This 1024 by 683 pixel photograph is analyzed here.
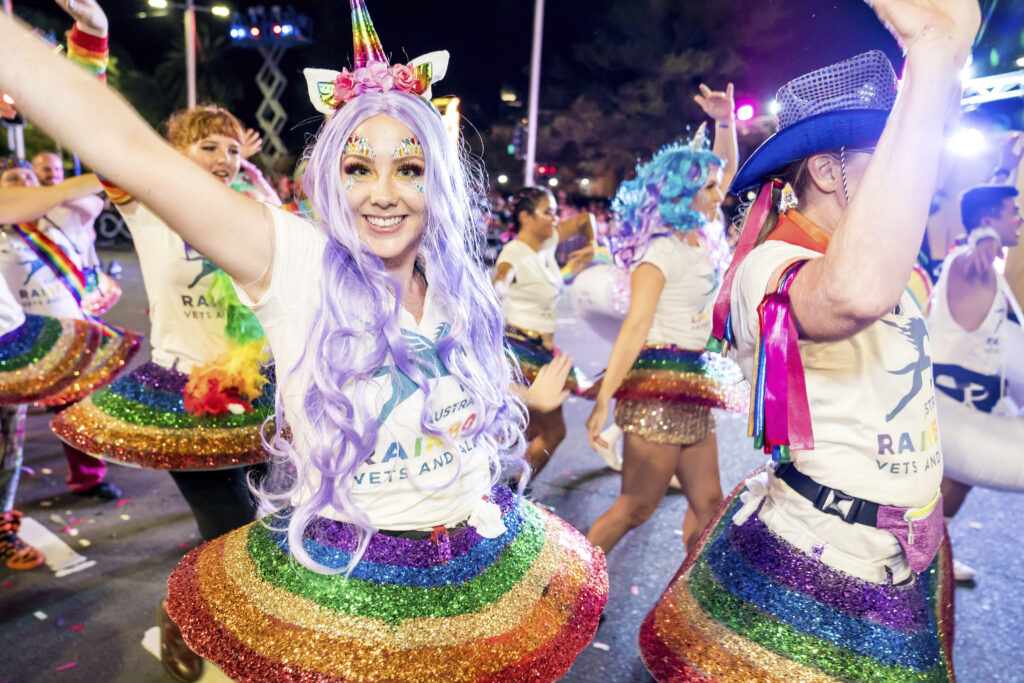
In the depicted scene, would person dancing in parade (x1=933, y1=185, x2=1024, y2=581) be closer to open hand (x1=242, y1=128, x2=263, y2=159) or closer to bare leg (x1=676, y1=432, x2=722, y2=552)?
bare leg (x1=676, y1=432, x2=722, y2=552)

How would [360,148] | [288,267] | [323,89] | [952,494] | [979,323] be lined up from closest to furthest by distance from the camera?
1. [288,267]
2. [360,148]
3. [323,89]
4. [952,494]
5. [979,323]

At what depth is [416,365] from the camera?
1.50 m

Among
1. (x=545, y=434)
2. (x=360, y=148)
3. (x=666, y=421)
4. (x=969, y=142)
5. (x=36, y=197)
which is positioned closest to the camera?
(x=360, y=148)

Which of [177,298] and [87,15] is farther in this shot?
[177,298]

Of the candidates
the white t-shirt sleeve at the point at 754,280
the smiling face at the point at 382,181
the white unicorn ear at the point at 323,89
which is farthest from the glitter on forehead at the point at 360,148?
the white t-shirt sleeve at the point at 754,280

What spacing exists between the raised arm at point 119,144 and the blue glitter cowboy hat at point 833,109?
3.84 feet

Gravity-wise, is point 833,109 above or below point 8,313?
above

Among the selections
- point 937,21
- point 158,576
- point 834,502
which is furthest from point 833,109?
point 158,576

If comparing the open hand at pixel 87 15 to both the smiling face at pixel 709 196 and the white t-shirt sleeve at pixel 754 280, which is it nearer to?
the white t-shirt sleeve at pixel 754 280

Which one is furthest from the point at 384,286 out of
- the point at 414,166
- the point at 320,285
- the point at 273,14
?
the point at 273,14

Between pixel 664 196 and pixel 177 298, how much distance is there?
222 cm

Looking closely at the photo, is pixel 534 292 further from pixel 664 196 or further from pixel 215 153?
pixel 215 153

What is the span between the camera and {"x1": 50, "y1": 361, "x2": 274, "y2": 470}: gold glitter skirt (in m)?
2.59

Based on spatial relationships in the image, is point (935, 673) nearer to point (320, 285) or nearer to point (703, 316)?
point (320, 285)
